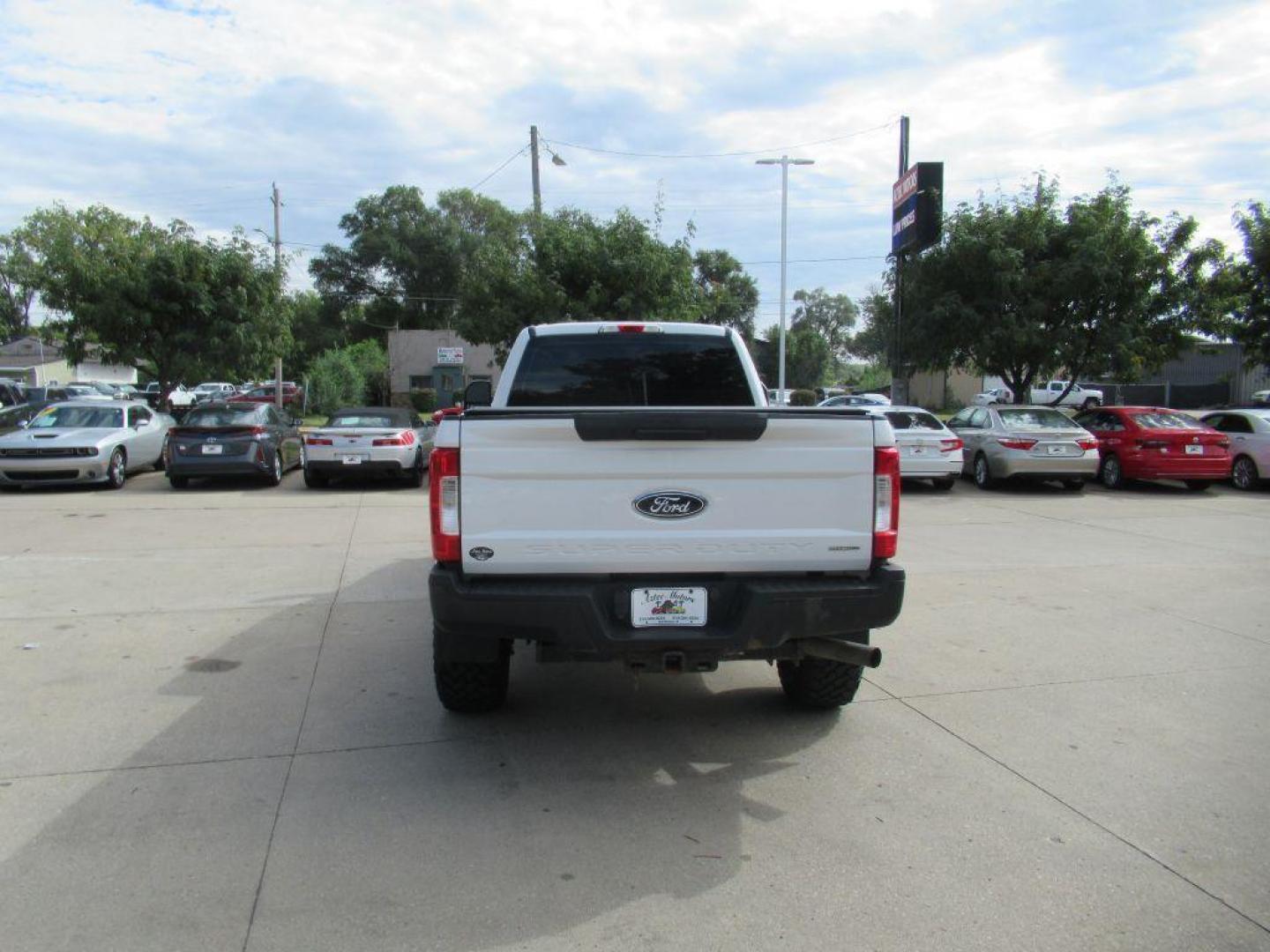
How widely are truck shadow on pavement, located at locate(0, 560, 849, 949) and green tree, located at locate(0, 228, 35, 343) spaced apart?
82423 mm

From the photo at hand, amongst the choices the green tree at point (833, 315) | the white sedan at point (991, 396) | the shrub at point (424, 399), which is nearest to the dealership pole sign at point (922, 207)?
the white sedan at point (991, 396)

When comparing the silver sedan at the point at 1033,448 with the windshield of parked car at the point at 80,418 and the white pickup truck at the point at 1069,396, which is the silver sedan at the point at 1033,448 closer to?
the windshield of parked car at the point at 80,418

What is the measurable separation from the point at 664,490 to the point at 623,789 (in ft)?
4.36

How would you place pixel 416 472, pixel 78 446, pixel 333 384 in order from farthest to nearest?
pixel 333 384 < pixel 416 472 < pixel 78 446

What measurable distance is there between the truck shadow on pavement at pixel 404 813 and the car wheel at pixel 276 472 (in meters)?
10.2

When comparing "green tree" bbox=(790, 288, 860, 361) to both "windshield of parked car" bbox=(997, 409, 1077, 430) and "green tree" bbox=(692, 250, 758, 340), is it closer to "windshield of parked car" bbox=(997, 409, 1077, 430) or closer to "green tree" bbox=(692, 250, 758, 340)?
"green tree" bbox=(692, 250, 758, 340)

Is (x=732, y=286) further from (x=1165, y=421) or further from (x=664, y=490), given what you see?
(x=664, y=490)

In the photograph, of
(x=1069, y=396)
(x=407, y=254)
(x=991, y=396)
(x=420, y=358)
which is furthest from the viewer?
(x=407, y=254)

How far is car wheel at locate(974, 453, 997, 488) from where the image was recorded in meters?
15.9

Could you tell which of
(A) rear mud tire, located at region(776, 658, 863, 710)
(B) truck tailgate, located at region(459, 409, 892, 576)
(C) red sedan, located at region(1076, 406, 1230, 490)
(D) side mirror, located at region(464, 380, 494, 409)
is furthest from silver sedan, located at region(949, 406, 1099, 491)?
(B) truck tailgate, located at region(459, 409, 892, 576)

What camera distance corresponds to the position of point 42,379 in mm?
63094

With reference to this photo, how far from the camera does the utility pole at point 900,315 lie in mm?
20516

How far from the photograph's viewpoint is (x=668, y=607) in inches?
153

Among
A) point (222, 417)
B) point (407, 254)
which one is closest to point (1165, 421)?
point (222, 417)
